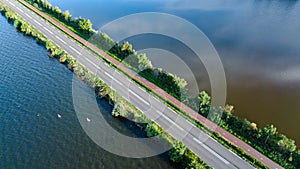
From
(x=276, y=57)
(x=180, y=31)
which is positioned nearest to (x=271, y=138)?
(x=276, y=57)

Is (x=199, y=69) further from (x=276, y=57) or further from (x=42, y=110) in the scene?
(x=42, y=110)

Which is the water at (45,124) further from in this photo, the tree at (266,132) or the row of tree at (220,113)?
the tree at (266,132)

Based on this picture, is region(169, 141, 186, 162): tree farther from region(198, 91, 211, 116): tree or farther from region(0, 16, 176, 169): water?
region(198, 91, 211, 116): tree

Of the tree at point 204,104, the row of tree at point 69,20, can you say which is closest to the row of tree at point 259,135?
the tree at point 204,104

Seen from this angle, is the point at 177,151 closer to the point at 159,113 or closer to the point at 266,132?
the point at 159,113

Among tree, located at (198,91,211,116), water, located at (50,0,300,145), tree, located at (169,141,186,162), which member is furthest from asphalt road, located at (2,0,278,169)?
water, located at (50,0,300,145)

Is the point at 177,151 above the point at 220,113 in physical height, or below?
below

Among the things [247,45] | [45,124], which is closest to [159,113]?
[45,124]
